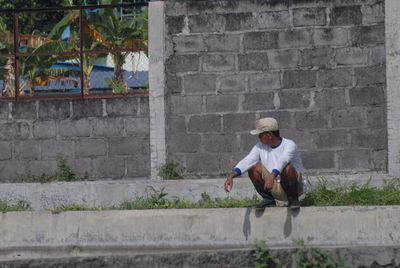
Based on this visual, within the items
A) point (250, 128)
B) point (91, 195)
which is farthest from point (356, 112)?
point (91, 195)

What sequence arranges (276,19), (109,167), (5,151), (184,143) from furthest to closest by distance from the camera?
(5,151)
(109,167)
(184,143)
(276,19)

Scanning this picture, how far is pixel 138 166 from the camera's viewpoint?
10359 mm

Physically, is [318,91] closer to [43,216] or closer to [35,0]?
[43,216]

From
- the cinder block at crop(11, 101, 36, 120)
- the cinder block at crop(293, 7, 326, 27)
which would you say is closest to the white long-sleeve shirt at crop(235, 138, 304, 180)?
the cinder block at crop(293, 7, 326, 27)

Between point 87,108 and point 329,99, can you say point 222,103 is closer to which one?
point 329,99

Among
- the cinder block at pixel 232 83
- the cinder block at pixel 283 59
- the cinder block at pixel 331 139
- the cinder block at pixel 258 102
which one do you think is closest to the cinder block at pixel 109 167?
the cinder block at pixel 232 83

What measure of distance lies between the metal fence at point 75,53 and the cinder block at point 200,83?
2.95 ft

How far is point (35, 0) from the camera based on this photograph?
912 inches

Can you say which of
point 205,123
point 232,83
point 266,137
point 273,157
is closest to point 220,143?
point 205,123

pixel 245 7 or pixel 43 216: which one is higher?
pixel 245 7

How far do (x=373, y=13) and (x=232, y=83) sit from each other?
6.40 ft

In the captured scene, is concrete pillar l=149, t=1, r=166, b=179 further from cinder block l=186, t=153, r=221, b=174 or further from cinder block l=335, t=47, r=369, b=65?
cinder block l=335, t=47, r=369, b=65

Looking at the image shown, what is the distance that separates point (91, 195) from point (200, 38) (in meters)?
2.43

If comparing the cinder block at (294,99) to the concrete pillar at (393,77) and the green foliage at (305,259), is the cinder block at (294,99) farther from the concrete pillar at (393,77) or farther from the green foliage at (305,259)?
the green foliage at (305,259)
